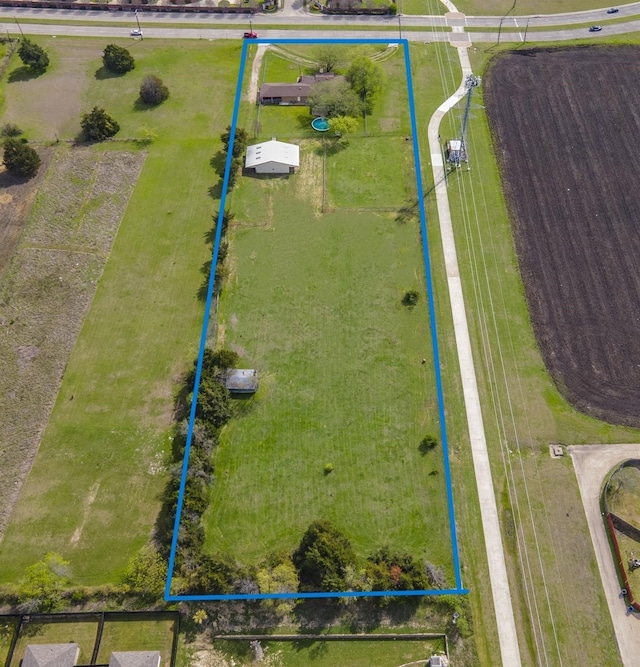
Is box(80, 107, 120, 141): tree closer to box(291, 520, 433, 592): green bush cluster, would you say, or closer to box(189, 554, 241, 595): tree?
box(189, 554, 241, 595): tree

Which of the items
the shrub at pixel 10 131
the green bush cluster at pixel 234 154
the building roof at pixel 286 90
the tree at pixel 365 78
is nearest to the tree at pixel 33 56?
the shrub at pixel 10 131

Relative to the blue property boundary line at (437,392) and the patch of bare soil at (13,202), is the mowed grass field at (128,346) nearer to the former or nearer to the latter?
the blue property boundary line at (437,392)

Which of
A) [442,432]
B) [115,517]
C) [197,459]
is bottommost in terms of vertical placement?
[115,517]

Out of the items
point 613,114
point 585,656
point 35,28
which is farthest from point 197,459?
point 35,28

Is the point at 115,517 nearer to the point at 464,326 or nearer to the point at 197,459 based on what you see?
the point at 197,459

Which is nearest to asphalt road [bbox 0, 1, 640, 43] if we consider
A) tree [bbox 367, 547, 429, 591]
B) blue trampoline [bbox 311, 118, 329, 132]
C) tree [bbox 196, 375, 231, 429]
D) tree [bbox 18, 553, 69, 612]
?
blue trampoline [bbox 311, 118, 329, 132]

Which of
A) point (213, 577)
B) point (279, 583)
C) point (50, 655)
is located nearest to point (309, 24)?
point (213, 577)
